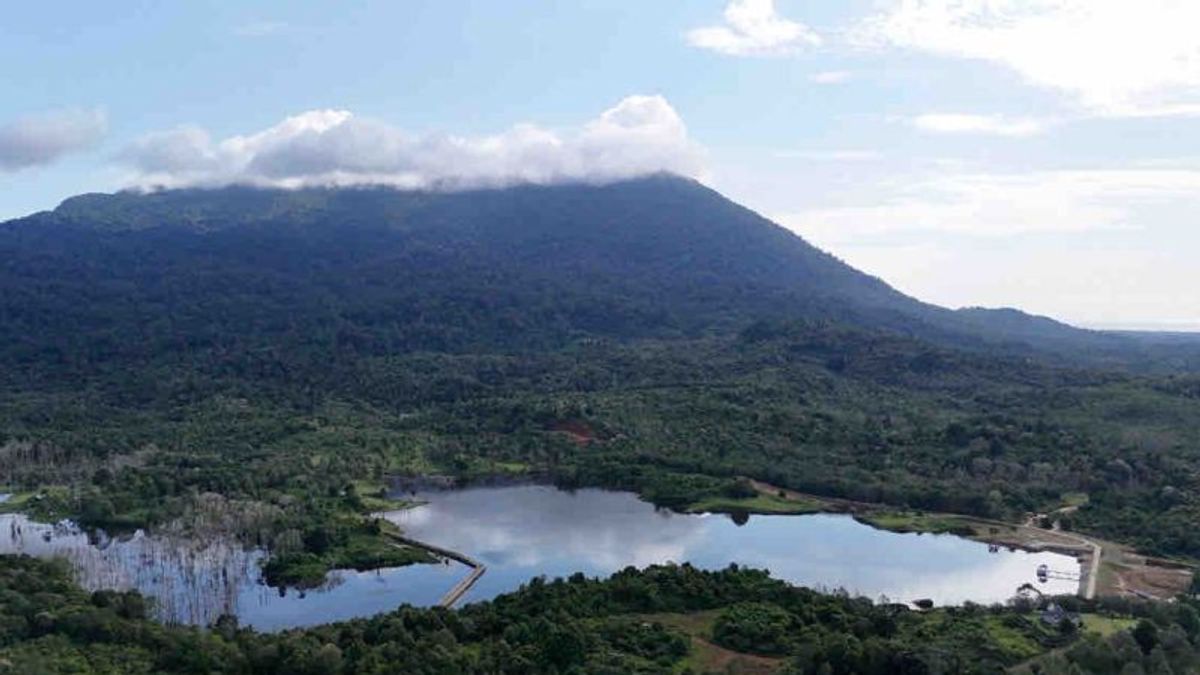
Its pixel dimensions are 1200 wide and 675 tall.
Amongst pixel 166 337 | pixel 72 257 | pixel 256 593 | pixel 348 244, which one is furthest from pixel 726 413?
pixel 72 257

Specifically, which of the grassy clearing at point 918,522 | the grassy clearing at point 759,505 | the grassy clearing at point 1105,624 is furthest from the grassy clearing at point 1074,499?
the grassy clearing at point 1105,624

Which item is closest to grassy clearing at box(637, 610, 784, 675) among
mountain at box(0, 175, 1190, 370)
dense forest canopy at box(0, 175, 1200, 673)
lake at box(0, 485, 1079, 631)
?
dense forest canopy at box(0, 175, 1200, 673)

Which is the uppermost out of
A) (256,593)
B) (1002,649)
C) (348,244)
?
(348,244)

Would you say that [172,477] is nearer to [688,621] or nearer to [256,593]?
[256,593]

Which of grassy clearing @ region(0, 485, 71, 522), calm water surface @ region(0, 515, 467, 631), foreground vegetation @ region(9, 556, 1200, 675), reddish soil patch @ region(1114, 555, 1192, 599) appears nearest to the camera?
foreground vegetation @ region(9, 556, 1200, 675)

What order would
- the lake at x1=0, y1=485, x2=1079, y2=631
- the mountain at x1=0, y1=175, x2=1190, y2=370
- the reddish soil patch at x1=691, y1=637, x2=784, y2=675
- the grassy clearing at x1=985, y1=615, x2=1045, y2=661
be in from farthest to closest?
the mountain at x1=0, y1=175, x2=1190, y2=370
the lake at x1=0, y1=485, x2=1079, y2=631
the grassy clearing at x1=985, y1=615, x2=1045, y2=661
the reddish soil patch at x1=691, y1=637, x2=784, y2=675

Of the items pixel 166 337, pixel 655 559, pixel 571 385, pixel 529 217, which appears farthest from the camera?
pixel 529 217

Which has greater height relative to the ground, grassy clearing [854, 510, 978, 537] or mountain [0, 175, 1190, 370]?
mountain [0, 175, 1190, 370]

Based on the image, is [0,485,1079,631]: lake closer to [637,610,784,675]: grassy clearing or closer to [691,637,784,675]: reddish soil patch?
[637,610,784,675]: grassy clearing
